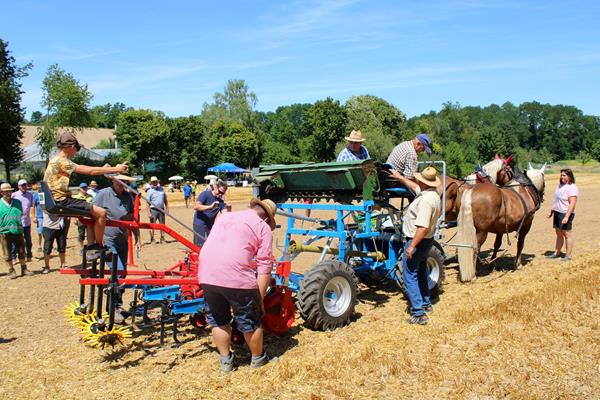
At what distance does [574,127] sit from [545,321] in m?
126

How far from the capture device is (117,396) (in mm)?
4766

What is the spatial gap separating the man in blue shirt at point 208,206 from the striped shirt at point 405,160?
107 inches

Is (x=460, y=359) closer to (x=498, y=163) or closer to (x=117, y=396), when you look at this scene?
(x=117, y=396)

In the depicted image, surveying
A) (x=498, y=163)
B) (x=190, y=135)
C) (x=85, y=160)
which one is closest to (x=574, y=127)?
(x=190, y=135)

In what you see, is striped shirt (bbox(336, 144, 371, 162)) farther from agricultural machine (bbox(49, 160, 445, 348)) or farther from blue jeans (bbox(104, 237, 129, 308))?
blue jeans (bbox(104, 237, 129, 308))

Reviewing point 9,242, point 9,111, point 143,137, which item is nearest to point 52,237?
point 9,242

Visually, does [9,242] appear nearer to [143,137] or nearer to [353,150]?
[353,150]

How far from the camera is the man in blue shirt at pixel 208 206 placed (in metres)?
8.42

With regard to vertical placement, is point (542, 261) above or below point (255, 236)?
below

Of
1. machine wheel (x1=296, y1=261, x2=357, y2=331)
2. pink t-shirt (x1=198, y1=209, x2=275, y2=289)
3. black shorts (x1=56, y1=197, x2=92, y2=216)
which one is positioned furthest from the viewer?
machine wheel (x1=296, y1=261, x2=357, y2=331)

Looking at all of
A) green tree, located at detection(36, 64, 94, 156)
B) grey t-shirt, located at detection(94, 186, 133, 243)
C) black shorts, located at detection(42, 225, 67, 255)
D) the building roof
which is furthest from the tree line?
grey t-shirt, located at detection(94, 186, 133, 243)

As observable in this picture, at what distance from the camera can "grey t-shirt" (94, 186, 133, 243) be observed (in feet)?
23.1

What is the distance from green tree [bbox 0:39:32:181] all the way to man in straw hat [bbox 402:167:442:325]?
4138 cm

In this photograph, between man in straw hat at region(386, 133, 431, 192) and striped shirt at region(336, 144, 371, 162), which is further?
striped shirt at region(336, 144, 371, 162)
